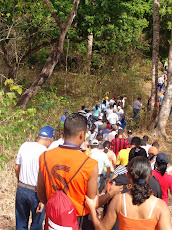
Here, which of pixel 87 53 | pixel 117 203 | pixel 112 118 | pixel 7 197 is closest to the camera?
pixel 117 203

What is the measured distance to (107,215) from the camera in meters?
2.24

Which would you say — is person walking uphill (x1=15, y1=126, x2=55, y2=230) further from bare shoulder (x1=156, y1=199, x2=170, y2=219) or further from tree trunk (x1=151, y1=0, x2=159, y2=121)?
tree trunk (x1=151, y1=0, x2=159, y2=121)

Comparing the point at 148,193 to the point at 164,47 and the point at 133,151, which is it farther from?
the point at 164,47

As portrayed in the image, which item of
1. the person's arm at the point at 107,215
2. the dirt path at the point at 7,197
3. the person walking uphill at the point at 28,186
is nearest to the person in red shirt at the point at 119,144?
the dirt path at the point at 7,197

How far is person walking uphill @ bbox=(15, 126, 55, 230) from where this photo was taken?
3.18m

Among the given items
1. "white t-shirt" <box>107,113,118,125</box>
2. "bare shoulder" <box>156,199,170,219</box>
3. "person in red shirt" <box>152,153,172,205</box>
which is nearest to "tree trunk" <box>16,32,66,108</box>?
"white t-shirt" <box>107,113,118,125</box>

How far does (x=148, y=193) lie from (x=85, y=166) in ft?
1.78

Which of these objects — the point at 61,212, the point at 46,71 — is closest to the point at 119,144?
the point at 61,212

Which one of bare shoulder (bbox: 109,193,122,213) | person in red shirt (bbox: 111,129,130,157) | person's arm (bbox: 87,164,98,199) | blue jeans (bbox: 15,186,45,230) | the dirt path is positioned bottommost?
the dirt path

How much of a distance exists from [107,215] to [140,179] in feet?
1.31

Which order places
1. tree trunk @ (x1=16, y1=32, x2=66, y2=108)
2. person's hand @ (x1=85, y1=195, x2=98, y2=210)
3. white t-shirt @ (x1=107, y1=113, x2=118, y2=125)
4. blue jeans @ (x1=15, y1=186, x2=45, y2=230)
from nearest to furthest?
person's hand @ (x1=85, y1=195, x2=98, y2=210) < blue jeans @ (x1=15, y1=186, x2=45, y2=230) < white t-shirt @ (x1=107, y1=113, x2=118, y2=125) < tree trunk @ (x1=16, y1=32, x2=66, y2=108)

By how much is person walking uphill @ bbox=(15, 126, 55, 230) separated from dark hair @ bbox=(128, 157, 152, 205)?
4.43 ft

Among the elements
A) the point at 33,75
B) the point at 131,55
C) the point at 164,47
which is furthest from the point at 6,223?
the point at 164,47

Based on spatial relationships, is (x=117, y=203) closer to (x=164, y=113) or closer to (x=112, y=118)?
(x=112, y=118)
